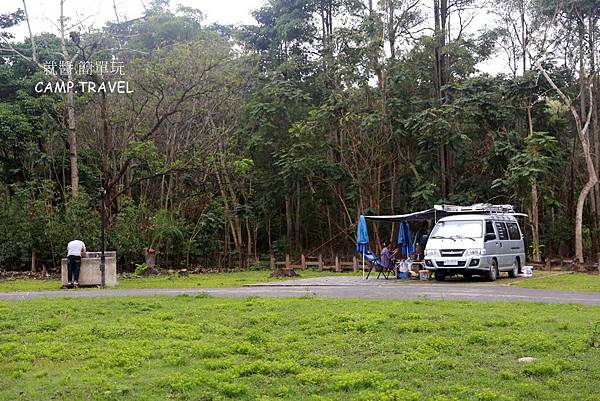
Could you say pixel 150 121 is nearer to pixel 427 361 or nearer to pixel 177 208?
pixel 177 208

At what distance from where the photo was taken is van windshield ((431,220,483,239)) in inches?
785

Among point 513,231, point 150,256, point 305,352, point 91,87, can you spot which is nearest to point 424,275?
point 513,231

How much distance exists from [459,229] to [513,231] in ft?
9.15

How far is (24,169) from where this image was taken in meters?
32.1

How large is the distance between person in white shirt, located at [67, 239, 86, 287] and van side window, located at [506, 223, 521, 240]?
40.5 ft

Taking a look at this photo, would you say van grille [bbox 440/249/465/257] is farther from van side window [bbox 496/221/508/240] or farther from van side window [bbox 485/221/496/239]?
van side window [bbox 496/221/508/240]

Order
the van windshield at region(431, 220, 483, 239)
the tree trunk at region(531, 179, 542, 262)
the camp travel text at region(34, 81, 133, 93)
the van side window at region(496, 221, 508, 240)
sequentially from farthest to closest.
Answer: the tree trunk at region(531, 179, 542, 262)
the camp travel text at region(34, 81, 133, 93)
the van side window at region(496, 221, 508, 240)
the van windshield at region(431, 220, 483, 239)

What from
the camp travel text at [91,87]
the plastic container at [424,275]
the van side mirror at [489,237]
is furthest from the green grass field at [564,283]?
the camp travel text at [91,87]

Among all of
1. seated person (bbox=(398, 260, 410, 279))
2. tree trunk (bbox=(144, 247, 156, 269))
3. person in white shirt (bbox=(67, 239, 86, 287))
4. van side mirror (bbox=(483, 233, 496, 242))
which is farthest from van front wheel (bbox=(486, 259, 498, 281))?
tree trunk (bbox=(144, 247, 156, 269))

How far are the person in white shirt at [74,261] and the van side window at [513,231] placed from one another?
12356 mm

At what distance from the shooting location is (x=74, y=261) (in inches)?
763

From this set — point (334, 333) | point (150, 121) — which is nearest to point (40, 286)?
point (150, 121)

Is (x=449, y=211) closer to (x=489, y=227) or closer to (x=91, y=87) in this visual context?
(x=489, y=227)

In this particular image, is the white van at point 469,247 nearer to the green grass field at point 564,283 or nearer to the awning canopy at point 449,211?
the awning canopy at point 449,211
